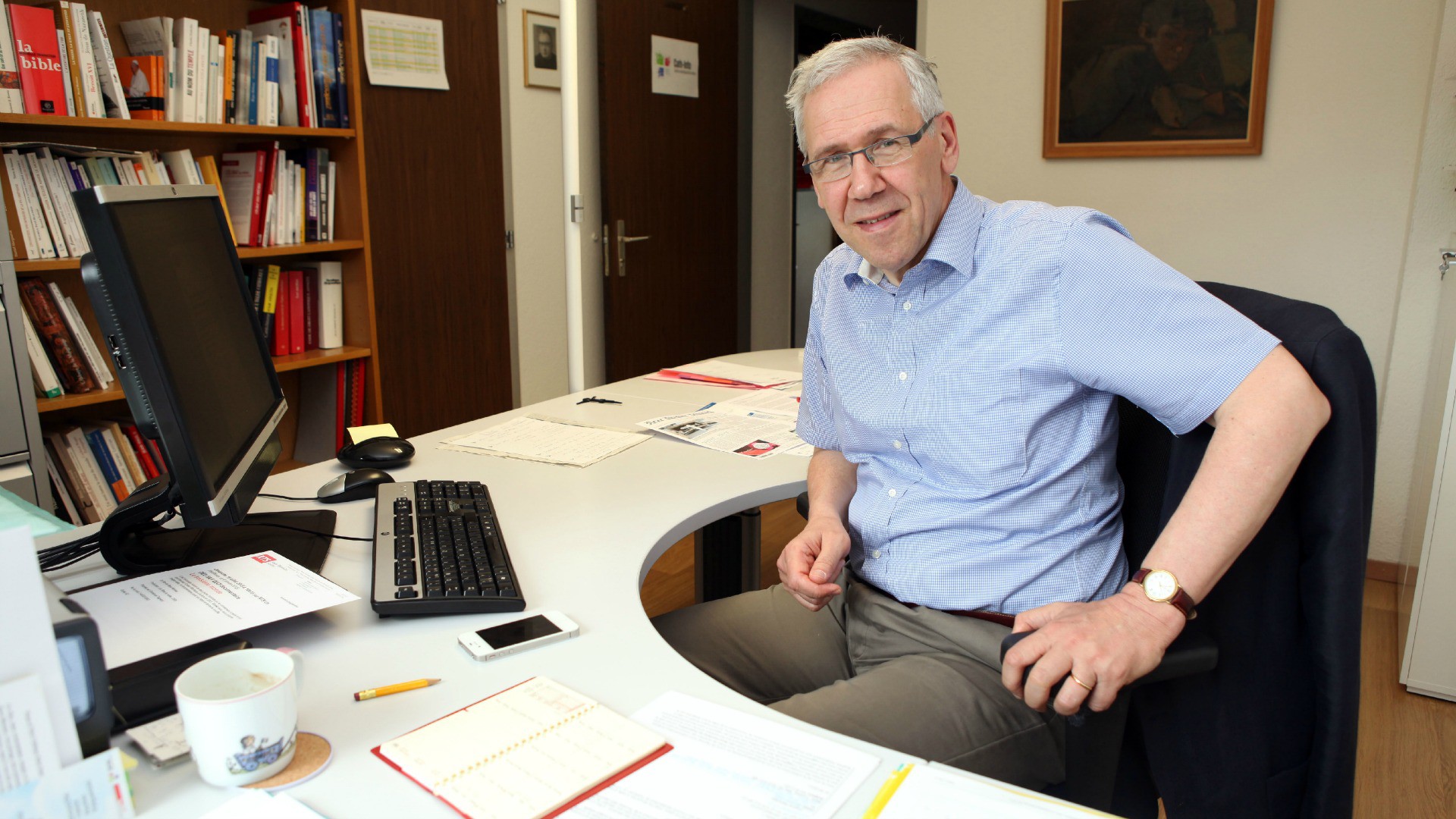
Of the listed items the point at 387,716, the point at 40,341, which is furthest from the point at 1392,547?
the point at 40,341

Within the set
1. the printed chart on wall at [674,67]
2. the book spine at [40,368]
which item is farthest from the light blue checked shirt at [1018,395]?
the printed chart on wall at [674,67]

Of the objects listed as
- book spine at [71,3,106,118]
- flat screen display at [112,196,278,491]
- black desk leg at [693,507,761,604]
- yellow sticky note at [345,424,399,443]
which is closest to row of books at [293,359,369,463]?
book spine at [71,3,106,118]

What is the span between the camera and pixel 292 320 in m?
3.12

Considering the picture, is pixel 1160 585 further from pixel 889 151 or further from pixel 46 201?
pixel 46 201

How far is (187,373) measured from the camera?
972mm

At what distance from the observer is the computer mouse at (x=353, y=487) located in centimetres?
142

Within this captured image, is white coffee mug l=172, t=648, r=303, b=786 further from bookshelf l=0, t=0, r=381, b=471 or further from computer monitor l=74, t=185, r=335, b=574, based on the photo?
bookshelf l=0, t=0, r=381, b=471

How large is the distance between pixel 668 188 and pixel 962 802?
392 centimetres

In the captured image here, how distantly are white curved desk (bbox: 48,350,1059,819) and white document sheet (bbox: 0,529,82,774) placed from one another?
0.09 meters

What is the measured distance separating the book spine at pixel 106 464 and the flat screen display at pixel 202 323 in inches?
61.2

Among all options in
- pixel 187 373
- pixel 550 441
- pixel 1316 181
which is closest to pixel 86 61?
pixel 550 441

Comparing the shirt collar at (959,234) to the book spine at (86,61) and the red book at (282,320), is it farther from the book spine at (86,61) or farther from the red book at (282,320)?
the red book at (282,320)

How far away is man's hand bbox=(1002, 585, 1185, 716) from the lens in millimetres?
926

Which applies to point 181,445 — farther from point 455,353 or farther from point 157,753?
point 455,353
